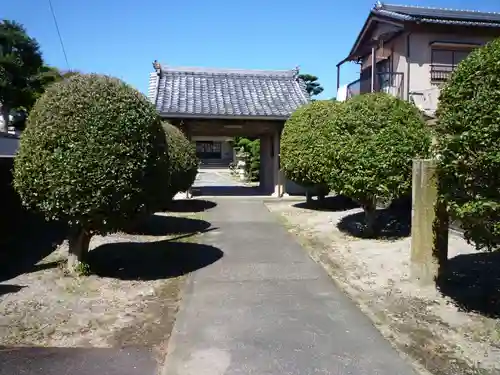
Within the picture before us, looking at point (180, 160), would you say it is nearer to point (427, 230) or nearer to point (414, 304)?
point (427, 230)

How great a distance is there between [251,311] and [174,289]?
1.40 metres

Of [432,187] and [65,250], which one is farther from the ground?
[432,187]

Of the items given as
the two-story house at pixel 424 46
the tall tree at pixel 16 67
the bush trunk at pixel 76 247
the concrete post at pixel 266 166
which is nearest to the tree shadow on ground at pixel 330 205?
the concrete post at pixel 266 166

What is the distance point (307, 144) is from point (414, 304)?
756 centimetres

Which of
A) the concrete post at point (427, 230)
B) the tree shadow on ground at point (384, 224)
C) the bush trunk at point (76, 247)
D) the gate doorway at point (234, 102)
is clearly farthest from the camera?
the gate doorway at point (234, 102)

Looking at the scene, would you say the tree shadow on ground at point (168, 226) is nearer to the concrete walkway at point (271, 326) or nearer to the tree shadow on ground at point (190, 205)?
the tree shadow on ground at point (190, 205)

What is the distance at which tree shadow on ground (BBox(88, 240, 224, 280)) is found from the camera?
277 inches

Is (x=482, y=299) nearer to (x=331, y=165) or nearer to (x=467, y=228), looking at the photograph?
(x=467, y=228)

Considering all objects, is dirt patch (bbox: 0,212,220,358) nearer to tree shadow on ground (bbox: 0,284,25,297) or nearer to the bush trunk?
tree shadow on ground (bbox: 0,284,25,297)

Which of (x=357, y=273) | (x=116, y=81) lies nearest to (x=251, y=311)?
(x=357, y=273)

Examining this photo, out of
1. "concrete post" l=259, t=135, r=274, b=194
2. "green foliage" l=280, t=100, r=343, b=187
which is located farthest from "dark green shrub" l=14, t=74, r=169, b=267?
"concrete post" l=259, t=135, r=274, b=194

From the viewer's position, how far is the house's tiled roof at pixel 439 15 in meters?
17.3

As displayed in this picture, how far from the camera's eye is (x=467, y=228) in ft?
15.3

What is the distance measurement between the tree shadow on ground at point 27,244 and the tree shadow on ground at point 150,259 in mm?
958
